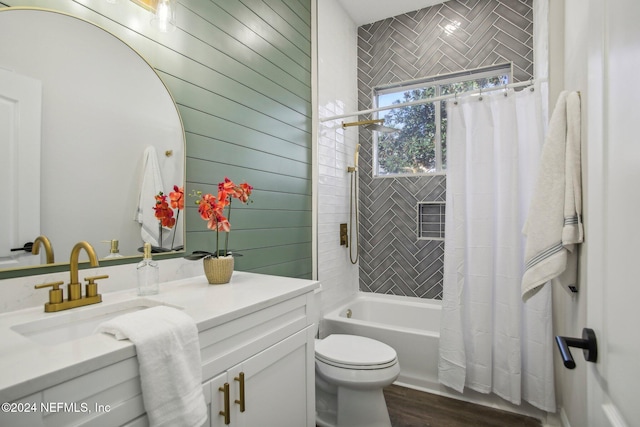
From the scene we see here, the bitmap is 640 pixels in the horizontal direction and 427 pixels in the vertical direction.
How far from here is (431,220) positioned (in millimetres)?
2961

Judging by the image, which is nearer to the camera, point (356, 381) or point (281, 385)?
point (281, 385)

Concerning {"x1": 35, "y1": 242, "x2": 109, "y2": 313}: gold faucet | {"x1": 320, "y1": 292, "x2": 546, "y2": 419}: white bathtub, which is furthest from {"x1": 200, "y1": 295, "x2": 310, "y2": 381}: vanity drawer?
{"x1": 320, "y1": 292, "x2": 546, "y2": 419}: white bathtub

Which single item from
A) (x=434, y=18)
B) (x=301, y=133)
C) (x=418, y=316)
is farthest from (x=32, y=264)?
(x=434, y=18)

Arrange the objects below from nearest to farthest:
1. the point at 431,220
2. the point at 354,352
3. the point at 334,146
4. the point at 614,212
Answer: the point at 614,212 → the point at 354,352 → the point at 334,146 → the point at 431,220

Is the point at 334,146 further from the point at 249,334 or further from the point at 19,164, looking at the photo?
the point at 19,164

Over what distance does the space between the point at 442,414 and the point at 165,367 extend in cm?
193

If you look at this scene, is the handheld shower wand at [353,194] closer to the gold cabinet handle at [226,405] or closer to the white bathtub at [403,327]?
the white bathtub at [403,327]

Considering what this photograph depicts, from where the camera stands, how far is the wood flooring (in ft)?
6.30

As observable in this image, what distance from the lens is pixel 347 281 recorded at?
304 cm

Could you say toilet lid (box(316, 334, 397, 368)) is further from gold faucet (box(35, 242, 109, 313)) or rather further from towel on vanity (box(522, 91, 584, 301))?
gold faucet (box(35, 242, 109, 313))

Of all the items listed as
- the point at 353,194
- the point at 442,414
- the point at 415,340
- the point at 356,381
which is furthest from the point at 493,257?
the point at 353,194

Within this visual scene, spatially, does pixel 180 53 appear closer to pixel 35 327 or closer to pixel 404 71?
pixel 35 327

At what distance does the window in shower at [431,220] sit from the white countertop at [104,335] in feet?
6.04

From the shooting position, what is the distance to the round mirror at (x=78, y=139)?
993mm
